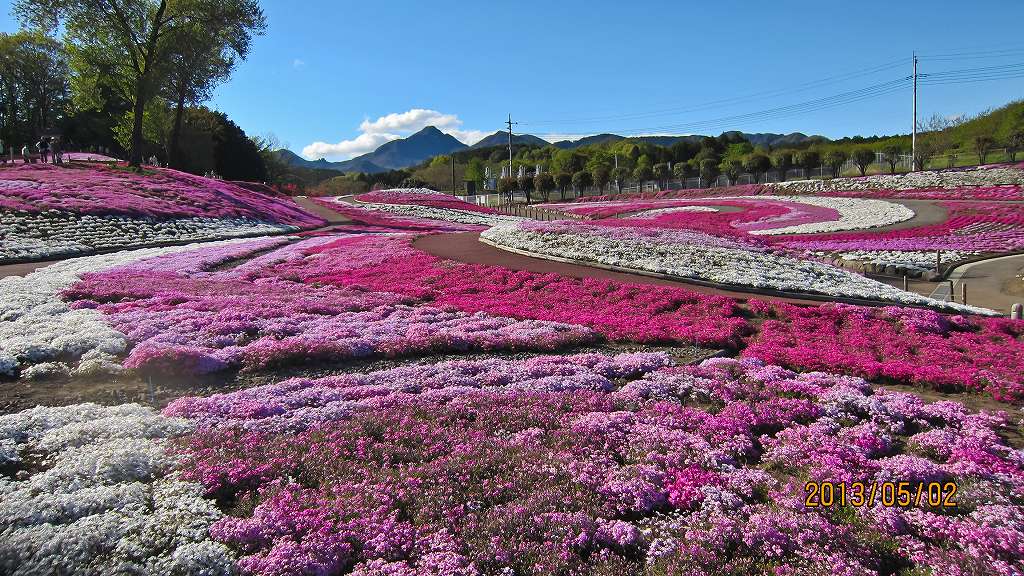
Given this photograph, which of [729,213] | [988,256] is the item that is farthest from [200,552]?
[729,213]

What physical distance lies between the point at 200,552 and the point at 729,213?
50.5 metres

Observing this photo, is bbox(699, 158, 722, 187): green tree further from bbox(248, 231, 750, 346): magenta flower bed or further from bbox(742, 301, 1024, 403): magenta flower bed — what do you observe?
bbox(742, 301, 1024, 403): magenta flower bed

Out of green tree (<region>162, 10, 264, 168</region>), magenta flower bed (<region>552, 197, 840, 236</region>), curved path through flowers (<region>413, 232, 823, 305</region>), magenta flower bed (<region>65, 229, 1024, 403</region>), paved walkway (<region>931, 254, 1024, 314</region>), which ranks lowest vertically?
paved walkway (<region>931, 254, 1024, 314</region>)

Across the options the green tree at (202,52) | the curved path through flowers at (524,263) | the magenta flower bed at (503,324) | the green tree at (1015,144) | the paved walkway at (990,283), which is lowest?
the paved walkway at (990,283)

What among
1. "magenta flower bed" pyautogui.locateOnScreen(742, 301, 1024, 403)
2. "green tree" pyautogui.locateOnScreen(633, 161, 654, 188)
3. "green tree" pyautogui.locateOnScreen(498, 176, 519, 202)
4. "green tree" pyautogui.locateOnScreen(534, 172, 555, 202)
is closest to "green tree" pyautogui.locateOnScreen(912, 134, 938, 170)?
"green tree" pyautogui.locateOnScreen(633, 161, 654, 188)

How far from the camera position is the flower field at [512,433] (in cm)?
444

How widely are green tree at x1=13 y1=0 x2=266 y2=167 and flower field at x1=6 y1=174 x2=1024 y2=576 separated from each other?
101 feet

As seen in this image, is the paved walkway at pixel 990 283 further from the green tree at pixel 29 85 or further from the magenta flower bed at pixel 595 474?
the green tree at pixel 29 85

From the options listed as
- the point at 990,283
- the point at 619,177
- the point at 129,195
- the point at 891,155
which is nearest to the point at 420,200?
the point at 129,195

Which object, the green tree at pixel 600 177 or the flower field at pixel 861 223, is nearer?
the flower field at pixel 861 223

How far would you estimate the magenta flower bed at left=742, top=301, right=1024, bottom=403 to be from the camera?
827cm

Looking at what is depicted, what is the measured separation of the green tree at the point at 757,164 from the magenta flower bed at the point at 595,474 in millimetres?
73113

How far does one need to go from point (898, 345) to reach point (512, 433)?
755cm

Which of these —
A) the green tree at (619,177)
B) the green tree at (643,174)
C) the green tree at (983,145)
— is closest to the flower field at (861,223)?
the green tree at (983,145)
